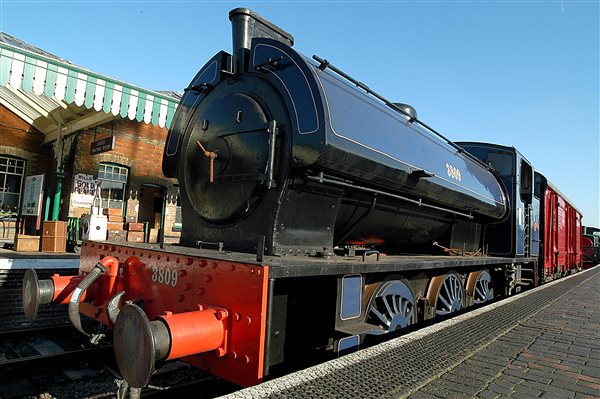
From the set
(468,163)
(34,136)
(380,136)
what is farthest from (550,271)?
(34,136)

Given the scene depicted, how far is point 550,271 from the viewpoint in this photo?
10859 mm

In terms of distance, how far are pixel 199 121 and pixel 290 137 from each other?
127cm

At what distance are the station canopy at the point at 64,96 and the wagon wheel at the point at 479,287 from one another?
25.0 ft

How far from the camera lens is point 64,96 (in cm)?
829

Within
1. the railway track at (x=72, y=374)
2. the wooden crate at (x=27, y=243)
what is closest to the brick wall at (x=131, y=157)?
the wooden crate at (x=27, y=243)

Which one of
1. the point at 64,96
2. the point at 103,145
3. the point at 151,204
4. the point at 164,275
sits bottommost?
the point at 164,275

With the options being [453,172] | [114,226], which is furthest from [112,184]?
[453,172]

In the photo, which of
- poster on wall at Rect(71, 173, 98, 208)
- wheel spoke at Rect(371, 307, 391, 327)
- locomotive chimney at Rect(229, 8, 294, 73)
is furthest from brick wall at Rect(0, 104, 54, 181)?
wheel spoke at Rect(371, 307, 391, 327)

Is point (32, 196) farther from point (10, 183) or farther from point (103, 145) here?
point (103, 145)

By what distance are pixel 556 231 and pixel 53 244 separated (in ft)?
42.7

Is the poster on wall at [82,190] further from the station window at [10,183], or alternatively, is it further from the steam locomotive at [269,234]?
the steam locomotive at [269,234]

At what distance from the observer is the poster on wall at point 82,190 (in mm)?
11069

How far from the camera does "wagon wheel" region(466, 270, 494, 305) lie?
6094 millimetres

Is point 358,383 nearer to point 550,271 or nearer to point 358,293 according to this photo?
point 358,293
